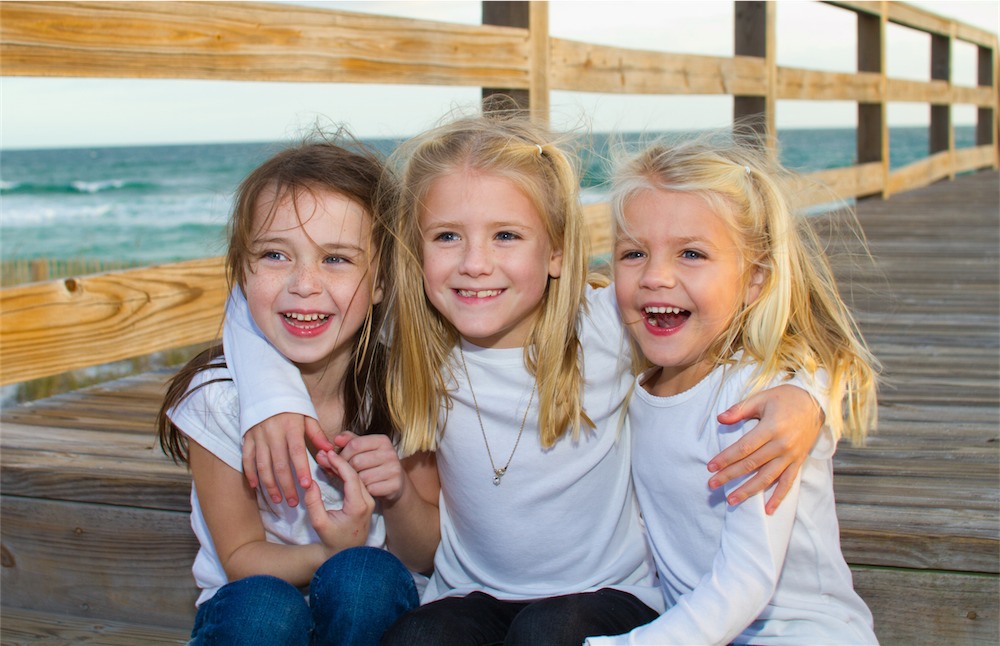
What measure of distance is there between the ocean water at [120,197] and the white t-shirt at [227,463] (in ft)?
28.0

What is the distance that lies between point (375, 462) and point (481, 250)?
0.39 m

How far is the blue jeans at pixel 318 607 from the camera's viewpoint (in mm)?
1502

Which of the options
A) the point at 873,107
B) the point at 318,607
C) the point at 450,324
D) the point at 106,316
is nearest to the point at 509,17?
the point at 106,316

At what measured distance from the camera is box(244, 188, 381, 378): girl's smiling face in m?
1.67

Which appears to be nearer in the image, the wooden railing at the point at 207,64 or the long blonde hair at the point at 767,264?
the long blonde hair at the point at 767,264

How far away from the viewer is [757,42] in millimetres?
5668

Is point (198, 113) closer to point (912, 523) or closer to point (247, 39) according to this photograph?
point (247, 39)

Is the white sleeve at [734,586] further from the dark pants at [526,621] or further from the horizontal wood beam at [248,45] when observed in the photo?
the horizontal wood beam at [248,45]

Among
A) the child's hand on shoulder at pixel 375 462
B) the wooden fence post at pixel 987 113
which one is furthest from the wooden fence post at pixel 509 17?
the wooden fence post at pixel 987 113

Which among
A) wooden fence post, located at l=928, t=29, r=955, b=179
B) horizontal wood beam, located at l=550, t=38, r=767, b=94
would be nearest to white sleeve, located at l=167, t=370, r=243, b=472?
horizontal wood beam, located at l=550, t=38, r=767, b=94

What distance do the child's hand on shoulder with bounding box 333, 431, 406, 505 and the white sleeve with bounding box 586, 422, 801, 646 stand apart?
42cm

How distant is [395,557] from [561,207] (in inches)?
26.0

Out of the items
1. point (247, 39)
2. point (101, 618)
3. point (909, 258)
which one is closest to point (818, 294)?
point (101, 618)

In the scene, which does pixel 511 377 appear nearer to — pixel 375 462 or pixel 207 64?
pixel 375 462
